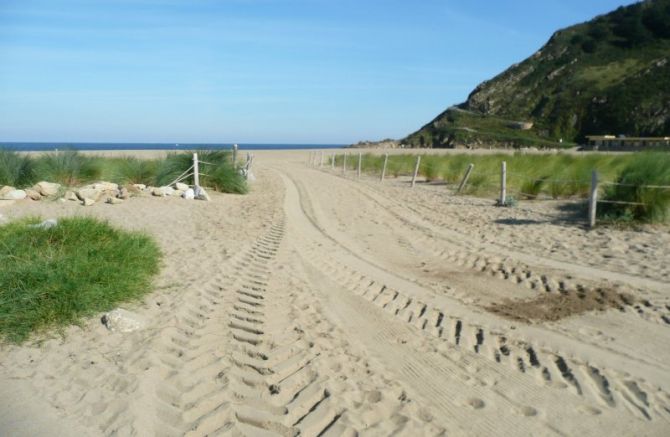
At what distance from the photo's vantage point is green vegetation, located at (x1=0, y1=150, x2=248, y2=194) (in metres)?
14.5

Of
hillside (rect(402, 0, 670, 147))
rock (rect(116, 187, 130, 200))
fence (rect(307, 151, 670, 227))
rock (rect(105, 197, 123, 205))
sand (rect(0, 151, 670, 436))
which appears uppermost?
hillside (rect(402, 0, 670, 147))

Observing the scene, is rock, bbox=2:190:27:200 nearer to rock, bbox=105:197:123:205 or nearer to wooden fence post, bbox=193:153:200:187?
rock, bbox=105:197:123:205

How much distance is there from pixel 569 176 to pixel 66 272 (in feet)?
41.7

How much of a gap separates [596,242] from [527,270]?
86.4 inches

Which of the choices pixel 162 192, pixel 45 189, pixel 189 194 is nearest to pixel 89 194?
pixel 45 189

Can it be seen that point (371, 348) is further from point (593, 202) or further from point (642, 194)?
point (642, 194)

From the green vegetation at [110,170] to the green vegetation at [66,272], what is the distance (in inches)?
331

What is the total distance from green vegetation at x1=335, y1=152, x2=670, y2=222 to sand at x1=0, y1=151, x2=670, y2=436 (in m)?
1.31

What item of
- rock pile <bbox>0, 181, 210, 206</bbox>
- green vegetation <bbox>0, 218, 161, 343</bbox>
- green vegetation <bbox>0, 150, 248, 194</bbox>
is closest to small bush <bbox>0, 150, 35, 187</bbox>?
green vegetation <bbox>0, 150, 248, 194</bbox>

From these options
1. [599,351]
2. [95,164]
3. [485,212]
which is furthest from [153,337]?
[95,164]

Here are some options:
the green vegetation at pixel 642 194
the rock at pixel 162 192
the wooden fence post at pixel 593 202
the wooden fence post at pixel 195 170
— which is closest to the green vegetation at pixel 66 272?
the rock at pixel 162 192

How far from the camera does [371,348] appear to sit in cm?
454

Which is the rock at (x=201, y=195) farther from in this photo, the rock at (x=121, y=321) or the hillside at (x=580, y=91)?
the hillside at (x=580, y=91)

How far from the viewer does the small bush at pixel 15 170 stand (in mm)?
14070
